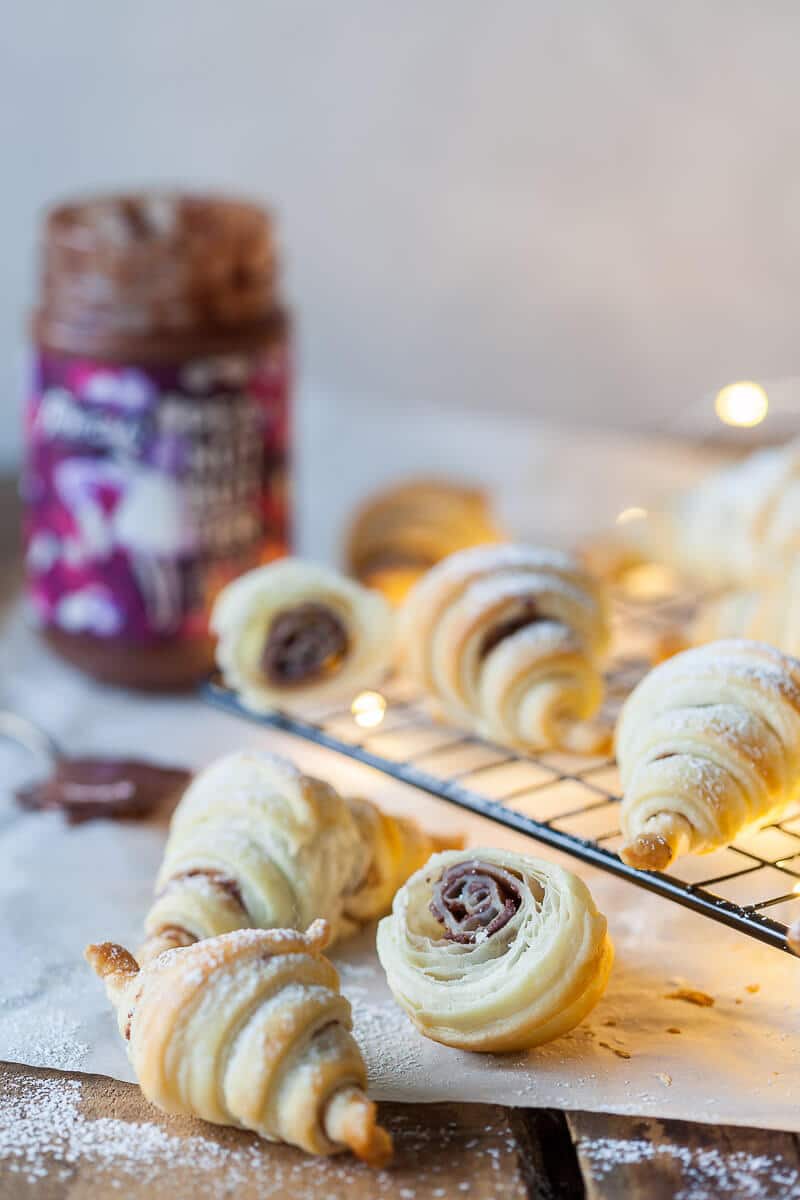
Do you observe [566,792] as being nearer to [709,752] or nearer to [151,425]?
[709,752]

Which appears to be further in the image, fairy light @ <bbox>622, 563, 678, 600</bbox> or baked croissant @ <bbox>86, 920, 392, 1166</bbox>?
fairy light @ <bbox>622, 563, 678, 600</bbox>

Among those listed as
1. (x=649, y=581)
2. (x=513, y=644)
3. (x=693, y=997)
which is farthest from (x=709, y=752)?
(x=649, y=581)

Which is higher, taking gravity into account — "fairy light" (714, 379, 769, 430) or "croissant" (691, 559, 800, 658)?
"fairy light" (714, 379, 769, 430)

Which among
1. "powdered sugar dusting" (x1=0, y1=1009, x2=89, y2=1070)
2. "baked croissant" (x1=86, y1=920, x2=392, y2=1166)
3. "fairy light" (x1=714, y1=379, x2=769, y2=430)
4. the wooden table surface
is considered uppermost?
"fairy light" (x1=714, y1=379, x2=769, y2=430)

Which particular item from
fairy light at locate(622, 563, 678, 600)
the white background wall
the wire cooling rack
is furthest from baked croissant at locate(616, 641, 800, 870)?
the white background wall

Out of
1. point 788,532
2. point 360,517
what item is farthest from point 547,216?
point 788,532

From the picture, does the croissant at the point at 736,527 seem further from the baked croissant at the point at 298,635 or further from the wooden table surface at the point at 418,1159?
the wooden table surface at the point at 418,1159

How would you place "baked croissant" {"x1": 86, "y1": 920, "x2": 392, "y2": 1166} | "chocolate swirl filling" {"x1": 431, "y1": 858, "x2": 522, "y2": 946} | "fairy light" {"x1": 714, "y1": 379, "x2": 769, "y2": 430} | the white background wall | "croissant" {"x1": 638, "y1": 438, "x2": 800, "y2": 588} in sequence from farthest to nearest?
the white background wall < "fairy light" {"x1": 714, "y1": 379, "x2": 769, "y2": 430} < "croissant" {"x1": 638, "y1": 438, "x2": 800, "y2": 588} < "chocolate swirl filling" {"x1": 431, "y1": 858, "x2": 522, "y2": 946} < "baked croissant" {"x1": 86, "y1": 920, "x2": 392, "y2": 1166}

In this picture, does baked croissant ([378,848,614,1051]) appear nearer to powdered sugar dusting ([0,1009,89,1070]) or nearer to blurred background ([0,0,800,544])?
powdered sugar dusting ([0,1009,89,1070])
